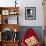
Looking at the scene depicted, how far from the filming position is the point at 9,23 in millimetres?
6273

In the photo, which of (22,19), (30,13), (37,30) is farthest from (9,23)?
(37,30)

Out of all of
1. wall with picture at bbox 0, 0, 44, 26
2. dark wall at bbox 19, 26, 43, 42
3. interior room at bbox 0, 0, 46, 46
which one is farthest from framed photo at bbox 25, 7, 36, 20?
dark wall at bbox 19, 26, 43, 42

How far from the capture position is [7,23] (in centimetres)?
619

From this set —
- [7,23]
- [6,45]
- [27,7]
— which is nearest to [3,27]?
[7,23]

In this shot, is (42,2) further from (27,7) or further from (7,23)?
(7,23)

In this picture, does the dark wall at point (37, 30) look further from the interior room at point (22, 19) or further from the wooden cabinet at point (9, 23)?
the wooden cabinet at point (9, 23)

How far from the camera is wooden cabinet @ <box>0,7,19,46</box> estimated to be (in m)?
6.08

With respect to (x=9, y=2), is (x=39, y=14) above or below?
below

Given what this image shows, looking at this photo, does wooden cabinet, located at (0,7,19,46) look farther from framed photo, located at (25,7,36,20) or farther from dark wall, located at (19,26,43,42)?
framed photo, located at (25,7,36,20)

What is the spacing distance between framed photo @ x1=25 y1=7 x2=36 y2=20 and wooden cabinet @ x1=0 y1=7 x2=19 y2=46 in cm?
37

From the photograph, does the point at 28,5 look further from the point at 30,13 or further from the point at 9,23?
the point at 9,23

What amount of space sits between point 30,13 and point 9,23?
90 centimetres

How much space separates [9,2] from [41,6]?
1.25m

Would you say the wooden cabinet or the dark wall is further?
the dark wall
